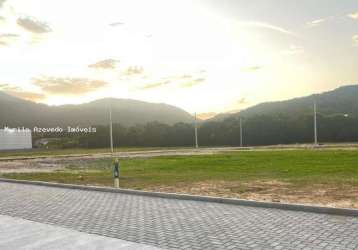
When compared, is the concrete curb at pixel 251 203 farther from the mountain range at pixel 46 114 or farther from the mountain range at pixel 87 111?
the mountain range at pixel 46 114

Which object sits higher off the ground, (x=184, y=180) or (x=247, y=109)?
(x=247, y=109)

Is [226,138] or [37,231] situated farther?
[226,138]

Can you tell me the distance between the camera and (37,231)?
9258mm

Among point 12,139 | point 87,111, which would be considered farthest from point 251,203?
point 87,111

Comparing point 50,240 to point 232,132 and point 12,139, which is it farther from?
point 12,139

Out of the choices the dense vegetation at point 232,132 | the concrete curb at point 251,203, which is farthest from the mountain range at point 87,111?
the concrete curb at point 251,203

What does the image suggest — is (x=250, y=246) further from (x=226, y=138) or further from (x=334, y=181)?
(x=226, y=138)

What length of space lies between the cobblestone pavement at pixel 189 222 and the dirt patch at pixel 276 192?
5.82 feet

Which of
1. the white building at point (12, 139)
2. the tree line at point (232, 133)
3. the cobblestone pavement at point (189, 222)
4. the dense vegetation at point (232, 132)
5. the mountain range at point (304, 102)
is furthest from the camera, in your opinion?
the mountain range at point (304, 102)

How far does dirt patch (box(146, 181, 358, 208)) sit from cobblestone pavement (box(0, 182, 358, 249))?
5.82ft

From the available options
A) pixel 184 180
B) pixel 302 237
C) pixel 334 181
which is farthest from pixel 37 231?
pixel 334 181

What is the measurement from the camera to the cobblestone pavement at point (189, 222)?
7758 millimetres

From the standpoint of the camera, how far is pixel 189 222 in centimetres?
959

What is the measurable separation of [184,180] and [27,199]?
676cm
